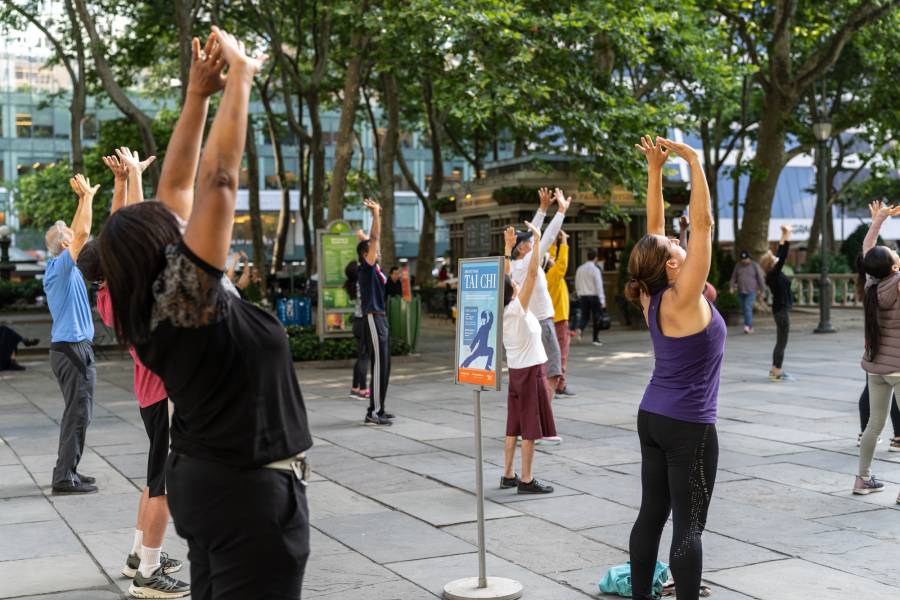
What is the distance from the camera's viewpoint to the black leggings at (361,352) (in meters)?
12.8

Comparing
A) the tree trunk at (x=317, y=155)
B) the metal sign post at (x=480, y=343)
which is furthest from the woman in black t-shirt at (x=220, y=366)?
the tree trunk at (x=317, y=155)

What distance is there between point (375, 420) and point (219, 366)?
915 centimetres

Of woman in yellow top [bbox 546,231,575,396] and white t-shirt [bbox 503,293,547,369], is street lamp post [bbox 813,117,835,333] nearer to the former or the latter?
woman in yellow top [bbox 546,231,575,396]

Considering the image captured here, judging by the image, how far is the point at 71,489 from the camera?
27.6ft

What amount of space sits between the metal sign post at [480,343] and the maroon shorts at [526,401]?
173 centimetres

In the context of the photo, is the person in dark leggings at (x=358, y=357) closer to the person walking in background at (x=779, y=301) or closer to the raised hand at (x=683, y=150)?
the person walking in background at (x=779, y=301)

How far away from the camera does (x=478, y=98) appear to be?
18016 mm

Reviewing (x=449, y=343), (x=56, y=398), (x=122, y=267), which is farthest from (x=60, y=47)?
(x=122, y=267)

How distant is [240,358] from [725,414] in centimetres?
1008

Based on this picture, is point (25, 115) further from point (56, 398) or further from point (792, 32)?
point (56, 398)

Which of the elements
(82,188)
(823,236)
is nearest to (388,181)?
(823,236)

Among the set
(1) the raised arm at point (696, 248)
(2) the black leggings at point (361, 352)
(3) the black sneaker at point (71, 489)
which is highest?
(1) the raised arm at point (696, 248)

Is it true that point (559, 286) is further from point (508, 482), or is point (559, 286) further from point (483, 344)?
point (483, 344)

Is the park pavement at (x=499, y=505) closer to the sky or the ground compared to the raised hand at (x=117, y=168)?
closer to the ground
